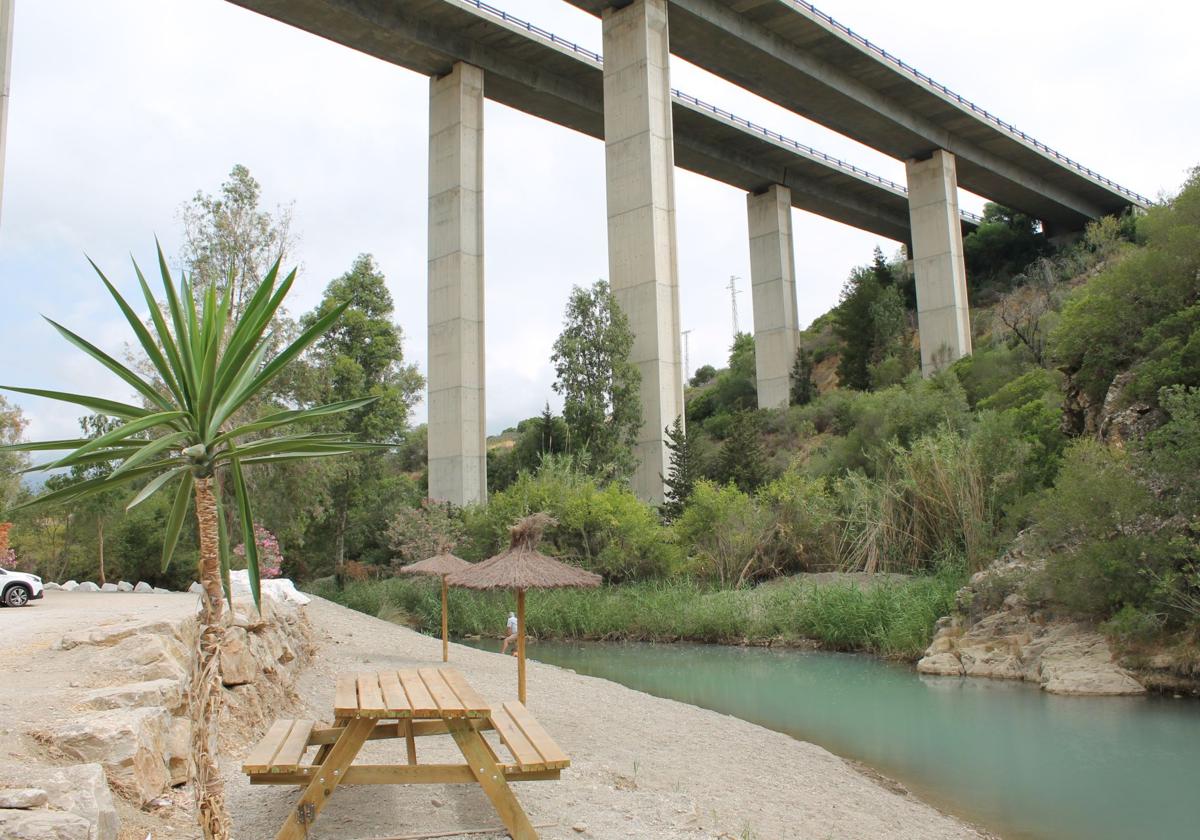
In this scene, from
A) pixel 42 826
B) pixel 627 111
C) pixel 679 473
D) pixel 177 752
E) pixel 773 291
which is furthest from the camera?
pixel 773 291

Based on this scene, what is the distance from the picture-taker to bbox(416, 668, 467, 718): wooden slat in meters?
4.98

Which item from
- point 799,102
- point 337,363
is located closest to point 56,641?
point 337,363

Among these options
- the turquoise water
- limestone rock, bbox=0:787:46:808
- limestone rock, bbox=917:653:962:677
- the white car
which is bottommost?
the turquoise water


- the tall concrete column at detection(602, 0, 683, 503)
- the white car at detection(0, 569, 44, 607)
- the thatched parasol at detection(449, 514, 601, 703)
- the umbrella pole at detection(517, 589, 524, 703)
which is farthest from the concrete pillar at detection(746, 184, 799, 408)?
the umbrella pole at detection(517, 589, 524, 703)

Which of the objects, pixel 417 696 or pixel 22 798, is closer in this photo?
pixel 22 798

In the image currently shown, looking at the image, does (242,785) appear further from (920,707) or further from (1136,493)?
(1136,493)

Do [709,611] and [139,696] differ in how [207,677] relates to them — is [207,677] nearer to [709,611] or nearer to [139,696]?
[139,696]

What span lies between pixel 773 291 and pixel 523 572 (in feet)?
119

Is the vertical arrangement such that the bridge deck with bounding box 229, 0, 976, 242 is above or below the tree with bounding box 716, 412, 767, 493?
above

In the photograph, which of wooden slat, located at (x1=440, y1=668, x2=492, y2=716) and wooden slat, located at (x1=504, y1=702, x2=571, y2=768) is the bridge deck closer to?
wooden slat, located at (x1=440, y1=668, x2=492, y2=716)

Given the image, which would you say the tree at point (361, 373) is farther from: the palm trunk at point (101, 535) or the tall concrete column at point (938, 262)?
the tall concrete column at point (938, 262)

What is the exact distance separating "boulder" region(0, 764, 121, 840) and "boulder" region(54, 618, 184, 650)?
2803 mm

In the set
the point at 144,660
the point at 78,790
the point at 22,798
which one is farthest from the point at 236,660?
the point at 22,798

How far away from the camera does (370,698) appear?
→ 5340 mm
